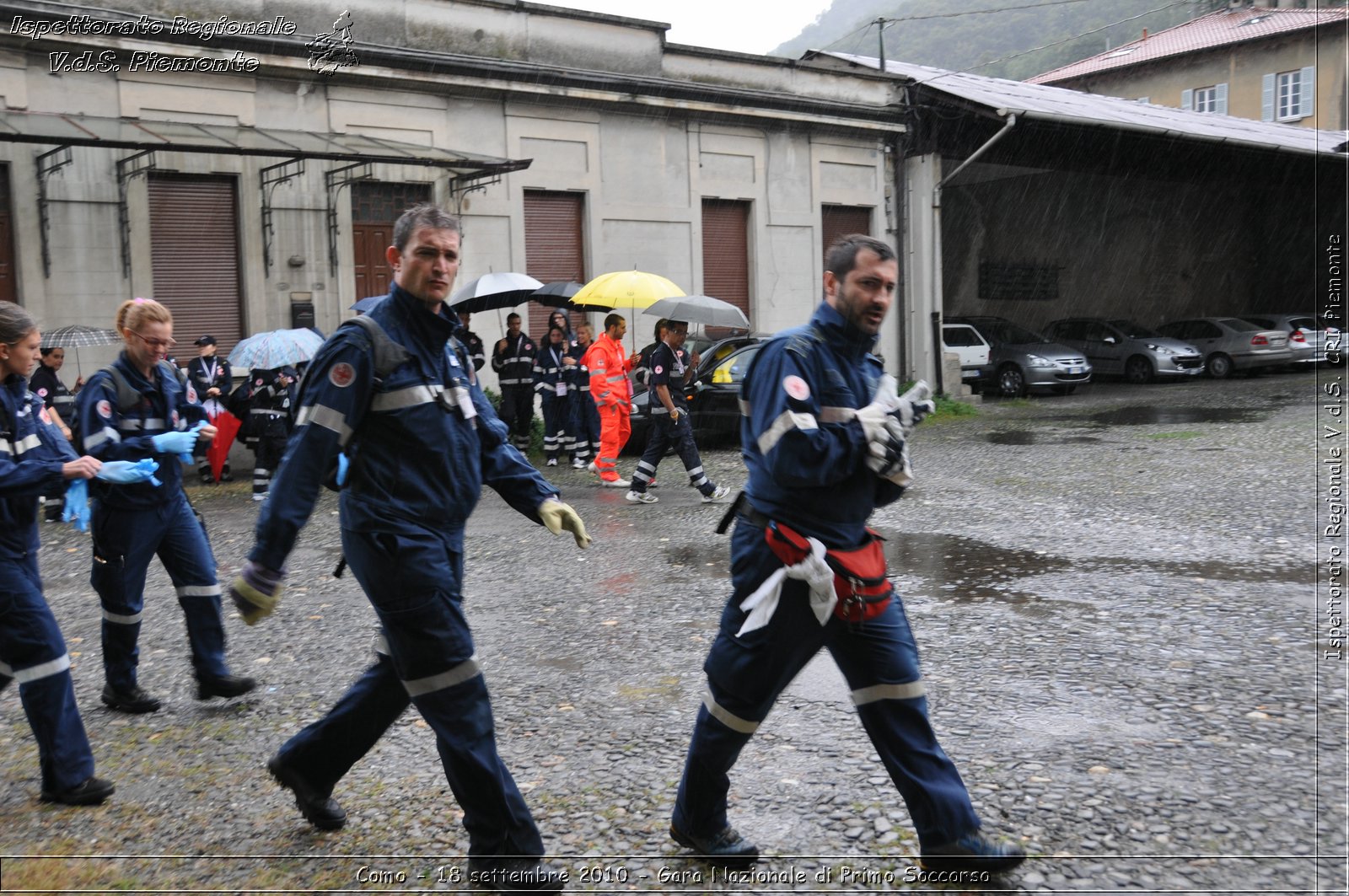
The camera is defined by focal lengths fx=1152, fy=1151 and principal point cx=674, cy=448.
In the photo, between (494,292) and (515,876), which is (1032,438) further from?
(515,876)

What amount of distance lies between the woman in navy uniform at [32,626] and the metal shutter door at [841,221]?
19.9 m

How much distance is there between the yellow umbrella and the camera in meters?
14.8

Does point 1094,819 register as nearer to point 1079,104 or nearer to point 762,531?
point 762,531

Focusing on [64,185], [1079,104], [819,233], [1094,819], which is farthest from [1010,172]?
[1094,819]

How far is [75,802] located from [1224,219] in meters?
41.3

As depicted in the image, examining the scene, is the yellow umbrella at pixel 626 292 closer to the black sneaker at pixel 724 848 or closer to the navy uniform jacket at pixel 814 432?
the navy uniform jacket at pixel 814 432

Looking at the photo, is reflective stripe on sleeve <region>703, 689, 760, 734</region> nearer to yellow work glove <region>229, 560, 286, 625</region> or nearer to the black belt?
the black belt

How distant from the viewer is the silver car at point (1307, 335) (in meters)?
27.0

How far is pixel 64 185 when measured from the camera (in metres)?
14.8

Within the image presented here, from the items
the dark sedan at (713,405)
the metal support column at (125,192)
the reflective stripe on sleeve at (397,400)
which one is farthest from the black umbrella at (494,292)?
the reflective stripe on sleeve at (397,400)

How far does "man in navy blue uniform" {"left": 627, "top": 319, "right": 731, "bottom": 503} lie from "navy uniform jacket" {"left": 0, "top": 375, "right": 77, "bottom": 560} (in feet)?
24.7

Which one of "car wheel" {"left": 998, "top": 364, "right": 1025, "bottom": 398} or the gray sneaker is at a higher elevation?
"car wheel" {"left": 998, "top": 364, "right": 1025, "bottom": 398}

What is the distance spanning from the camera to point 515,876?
3.56m

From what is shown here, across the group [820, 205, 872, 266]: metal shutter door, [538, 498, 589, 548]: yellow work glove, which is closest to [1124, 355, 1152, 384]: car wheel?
[820, 205, 872, 266]: metal shutter door
